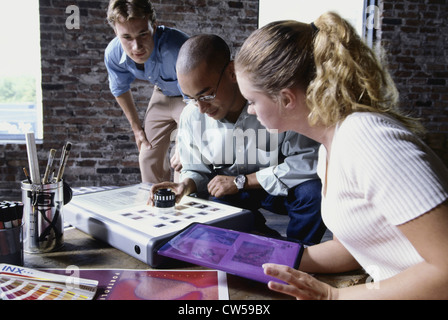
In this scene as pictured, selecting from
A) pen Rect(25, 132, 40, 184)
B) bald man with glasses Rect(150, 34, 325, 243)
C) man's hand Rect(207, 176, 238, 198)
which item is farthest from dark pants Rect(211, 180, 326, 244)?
pen Rect(25, 132, 40, 184)

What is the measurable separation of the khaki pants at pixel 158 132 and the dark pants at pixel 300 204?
102 cm

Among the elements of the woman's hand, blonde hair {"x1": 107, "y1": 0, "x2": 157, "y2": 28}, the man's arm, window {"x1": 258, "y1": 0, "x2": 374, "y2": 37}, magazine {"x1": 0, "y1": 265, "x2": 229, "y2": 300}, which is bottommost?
magazine {"x1": 0, "y1": 265, "x2": 229, "y2": 300}

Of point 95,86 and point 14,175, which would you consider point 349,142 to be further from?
point 14,175

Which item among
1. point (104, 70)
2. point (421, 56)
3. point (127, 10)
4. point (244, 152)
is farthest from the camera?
point (421, 56)

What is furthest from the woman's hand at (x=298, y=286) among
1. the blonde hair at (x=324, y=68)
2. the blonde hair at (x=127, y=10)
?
the blonde hair at (x=127, y=10)

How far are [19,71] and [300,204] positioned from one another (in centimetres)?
266

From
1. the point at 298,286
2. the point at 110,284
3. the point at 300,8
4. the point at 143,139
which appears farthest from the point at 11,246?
the point at 300,8

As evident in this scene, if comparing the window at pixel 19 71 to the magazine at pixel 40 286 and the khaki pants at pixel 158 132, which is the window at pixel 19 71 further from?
the magazine at pixel 40 286

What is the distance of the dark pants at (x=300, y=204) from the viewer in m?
1.38

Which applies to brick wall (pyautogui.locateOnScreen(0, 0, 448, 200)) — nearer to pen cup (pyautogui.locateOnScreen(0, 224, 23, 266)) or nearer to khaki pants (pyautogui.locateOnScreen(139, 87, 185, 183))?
khaki pants (pyautogui.locateOnScreen(139, 87, 185, 183))

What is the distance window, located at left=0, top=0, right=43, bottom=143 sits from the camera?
9.59ft

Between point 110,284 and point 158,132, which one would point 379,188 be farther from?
point 158,132

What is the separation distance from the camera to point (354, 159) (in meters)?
0.61

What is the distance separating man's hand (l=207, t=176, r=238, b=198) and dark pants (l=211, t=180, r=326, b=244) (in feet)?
0.47
